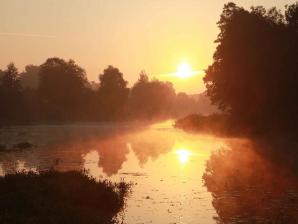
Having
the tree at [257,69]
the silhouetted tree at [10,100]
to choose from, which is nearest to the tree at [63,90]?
the silhouetted tree at [10,100]

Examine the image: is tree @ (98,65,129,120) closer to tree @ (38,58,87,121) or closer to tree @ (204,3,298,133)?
tree @ (38,58,87,121)

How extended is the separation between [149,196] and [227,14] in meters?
55.7

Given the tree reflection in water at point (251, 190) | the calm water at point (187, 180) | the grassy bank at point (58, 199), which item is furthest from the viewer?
the calm water at point (187, 180)

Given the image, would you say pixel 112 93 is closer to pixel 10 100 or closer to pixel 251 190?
pixel 10 100

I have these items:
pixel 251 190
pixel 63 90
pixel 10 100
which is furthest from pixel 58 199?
pixel 63 90

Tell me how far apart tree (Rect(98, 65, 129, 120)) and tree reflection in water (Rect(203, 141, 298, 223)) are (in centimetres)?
12158

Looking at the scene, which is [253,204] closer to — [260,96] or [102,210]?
[102,210]

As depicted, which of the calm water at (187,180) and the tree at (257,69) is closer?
the calm water at (187,180)

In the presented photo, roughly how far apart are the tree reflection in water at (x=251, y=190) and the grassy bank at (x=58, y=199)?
17.2 feet

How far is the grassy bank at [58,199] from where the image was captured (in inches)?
697

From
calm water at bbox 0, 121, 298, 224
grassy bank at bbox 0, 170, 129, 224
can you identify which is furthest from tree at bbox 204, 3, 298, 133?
grassy bank at bbox 0, 170, 129, 224

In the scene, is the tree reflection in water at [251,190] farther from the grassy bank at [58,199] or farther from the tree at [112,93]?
the tree at [112,93]

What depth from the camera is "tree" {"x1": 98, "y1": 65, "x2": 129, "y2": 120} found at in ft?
535

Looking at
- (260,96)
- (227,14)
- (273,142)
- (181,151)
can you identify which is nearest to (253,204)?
(181,151)
